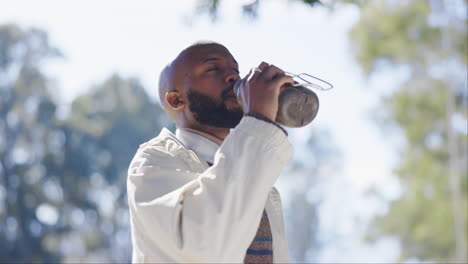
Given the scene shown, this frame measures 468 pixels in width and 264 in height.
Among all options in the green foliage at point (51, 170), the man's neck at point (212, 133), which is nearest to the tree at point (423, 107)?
the green foliage at point (51, 170)

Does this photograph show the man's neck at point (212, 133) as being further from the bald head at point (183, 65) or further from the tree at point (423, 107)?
the tree at point (423, 107)

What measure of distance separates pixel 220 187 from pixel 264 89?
233 mm

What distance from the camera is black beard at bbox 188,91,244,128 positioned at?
1.96m

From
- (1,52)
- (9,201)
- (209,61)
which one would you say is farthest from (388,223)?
(209,61)

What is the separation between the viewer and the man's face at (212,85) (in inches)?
76.9

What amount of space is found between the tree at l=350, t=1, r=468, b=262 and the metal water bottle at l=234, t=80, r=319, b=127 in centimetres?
1412

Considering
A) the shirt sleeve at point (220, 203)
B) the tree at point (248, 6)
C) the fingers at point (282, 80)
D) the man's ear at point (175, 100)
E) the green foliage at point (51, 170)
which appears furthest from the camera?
the green foliage at point (51, 170)

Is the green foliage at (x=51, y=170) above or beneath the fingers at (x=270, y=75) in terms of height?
beneath

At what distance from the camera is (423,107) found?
16.6 meters

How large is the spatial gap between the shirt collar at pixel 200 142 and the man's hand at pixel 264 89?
0.31 m

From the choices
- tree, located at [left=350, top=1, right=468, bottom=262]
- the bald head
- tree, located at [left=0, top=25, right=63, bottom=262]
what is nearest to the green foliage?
tree, located at [left=0, top=25, right=63, bottom=262]

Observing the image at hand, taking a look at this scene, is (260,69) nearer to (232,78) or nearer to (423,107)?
(232,78)

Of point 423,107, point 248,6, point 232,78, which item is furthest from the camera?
point 423,107

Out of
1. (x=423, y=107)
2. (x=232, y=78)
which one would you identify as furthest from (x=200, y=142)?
(x=423, y=107)
